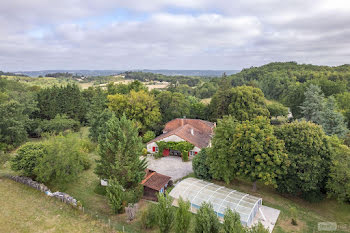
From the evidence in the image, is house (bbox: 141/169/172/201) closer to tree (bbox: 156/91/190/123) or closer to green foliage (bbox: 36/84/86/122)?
tree (bbox: 156/91/190/123)

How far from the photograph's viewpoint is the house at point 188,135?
3253cm

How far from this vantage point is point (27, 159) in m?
21.1

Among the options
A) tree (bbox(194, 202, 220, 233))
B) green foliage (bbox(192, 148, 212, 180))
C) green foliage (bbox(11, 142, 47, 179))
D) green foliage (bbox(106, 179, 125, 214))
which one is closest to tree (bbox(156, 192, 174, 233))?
tree (bbox(194, 202, 220, 233))

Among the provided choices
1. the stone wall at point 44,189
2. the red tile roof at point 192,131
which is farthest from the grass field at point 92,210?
the red tile roof at point 192,131

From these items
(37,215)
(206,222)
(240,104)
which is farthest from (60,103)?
(206,222)

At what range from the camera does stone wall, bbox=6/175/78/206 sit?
19.2 meters

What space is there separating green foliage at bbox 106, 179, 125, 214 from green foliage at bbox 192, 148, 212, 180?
9.66m

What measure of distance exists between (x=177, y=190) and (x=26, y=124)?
34.1m

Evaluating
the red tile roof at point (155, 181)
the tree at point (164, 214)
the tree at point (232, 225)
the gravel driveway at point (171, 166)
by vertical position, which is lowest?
the gravel driveway at point (171, 166)

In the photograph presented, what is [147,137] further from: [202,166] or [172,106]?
[202,166]

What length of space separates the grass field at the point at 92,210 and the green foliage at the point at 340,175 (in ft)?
7.31

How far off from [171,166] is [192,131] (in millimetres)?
7924

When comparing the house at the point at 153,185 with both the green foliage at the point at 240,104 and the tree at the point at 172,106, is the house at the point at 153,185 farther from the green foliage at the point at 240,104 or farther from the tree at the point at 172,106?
the tree at the point at 172,106

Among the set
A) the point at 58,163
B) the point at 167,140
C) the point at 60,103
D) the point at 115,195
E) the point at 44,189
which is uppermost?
the point at 60,103
